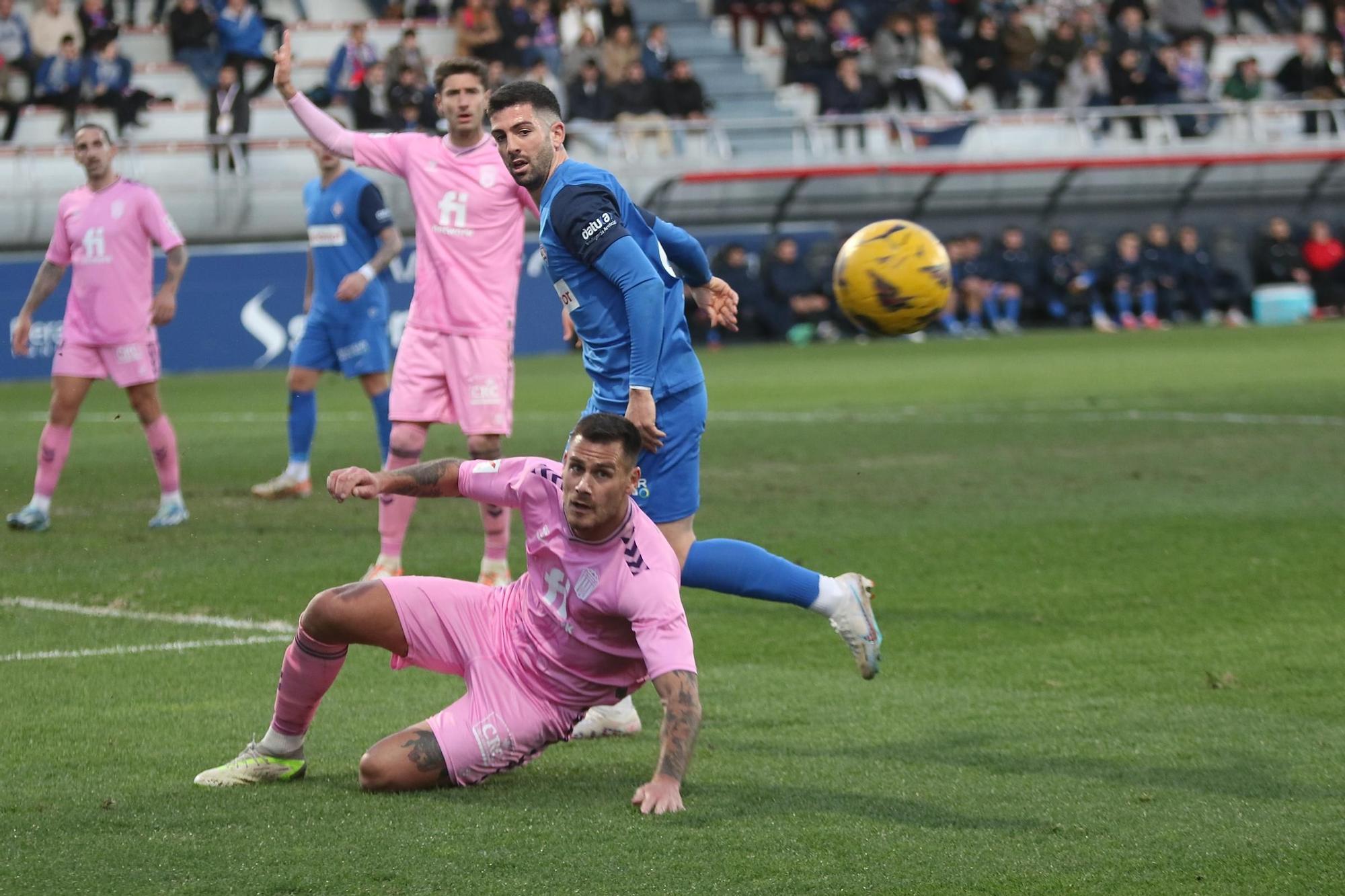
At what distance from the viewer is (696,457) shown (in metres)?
5.98

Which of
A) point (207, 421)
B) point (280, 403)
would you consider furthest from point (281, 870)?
point (280, 403)

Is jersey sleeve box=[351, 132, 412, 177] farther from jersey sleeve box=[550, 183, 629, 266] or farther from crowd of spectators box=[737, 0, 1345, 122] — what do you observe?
crowd of spectators box=[737, 0, 1345, 122]

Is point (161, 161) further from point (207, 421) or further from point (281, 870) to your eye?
point (281, 870)

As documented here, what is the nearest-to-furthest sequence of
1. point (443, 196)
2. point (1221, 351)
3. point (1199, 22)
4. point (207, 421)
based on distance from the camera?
point (443, 196) → point (207, 421) → point (1221, 351) → point (1199, 22)

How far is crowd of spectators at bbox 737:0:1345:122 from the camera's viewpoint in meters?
30.0

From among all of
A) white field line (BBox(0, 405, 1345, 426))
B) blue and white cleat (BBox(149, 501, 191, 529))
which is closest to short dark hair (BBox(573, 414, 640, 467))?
blue and white cleat (BBox(149, 501, 191, 529))

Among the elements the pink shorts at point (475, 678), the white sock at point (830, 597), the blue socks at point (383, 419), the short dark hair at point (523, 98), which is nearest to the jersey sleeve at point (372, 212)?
the blue socks at point (383, 419)

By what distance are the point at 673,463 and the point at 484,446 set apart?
119 inches

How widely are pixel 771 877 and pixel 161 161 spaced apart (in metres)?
21.6

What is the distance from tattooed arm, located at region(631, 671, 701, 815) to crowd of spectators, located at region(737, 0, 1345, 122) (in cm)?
2546

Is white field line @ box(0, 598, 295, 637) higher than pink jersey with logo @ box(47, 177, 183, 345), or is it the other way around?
pink jersey with logo @ box(47, 177, 183, 345)

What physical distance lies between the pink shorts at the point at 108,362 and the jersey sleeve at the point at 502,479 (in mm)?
5977

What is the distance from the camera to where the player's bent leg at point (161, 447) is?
35.1 ft

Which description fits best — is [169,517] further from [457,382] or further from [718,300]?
[718,300]
